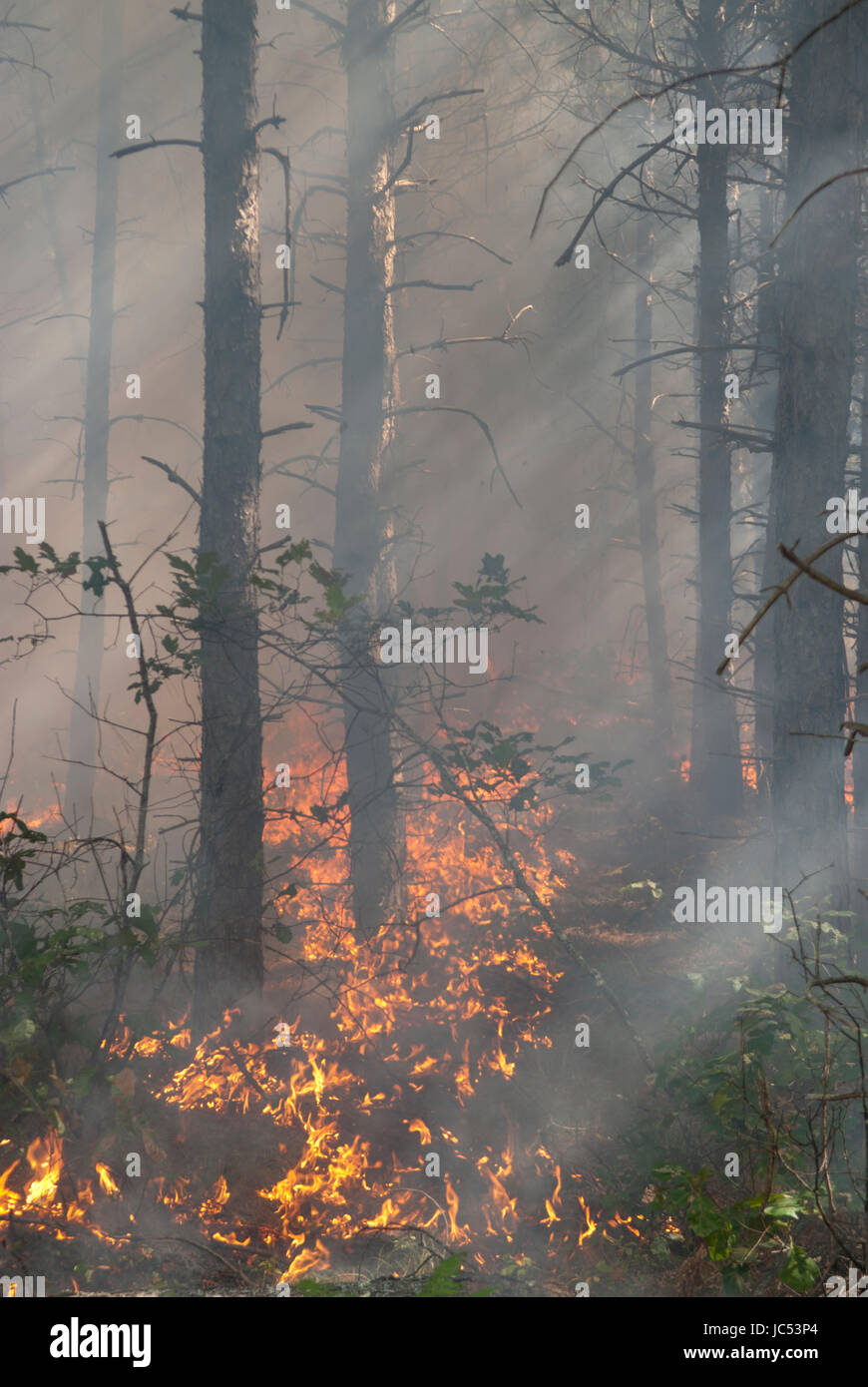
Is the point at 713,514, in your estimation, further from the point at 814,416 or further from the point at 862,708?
the point at 814,416

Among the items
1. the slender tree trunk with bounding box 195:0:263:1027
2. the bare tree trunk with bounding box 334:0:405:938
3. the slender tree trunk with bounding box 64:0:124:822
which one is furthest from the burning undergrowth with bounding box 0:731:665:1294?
the slender tree trunk with bounding box 64:0:124:822

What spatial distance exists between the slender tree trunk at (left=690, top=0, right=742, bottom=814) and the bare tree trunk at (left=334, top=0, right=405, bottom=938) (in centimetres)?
444

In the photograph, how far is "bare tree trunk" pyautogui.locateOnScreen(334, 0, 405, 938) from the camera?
8898 millimetres

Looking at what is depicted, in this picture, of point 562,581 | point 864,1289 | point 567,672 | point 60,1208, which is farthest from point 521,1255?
point 562,581

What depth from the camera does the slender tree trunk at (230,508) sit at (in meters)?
6.95

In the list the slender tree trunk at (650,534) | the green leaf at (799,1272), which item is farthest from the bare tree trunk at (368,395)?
the slender tree trunk at (650,534)

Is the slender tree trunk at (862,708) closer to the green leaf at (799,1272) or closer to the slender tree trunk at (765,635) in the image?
the slender tree trunk at (765,635)

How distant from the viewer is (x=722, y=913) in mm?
9875

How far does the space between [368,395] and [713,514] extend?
5933 mm

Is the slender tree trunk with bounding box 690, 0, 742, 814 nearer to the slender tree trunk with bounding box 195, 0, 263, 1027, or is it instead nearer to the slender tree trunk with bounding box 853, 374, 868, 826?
the slender tree trunk with bounding box 853, 374, 868, 826

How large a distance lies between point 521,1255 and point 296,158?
20690 mm

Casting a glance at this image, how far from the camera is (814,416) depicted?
21.4 feet

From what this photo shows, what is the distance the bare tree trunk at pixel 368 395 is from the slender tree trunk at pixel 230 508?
192 centimetres

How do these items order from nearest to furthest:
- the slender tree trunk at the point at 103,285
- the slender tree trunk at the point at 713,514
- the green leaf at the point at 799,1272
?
the green leaf at the point at 799,1272 → the slender tree trunk at the point at 713,514 → the slender tree trunk at the point at 103,285
